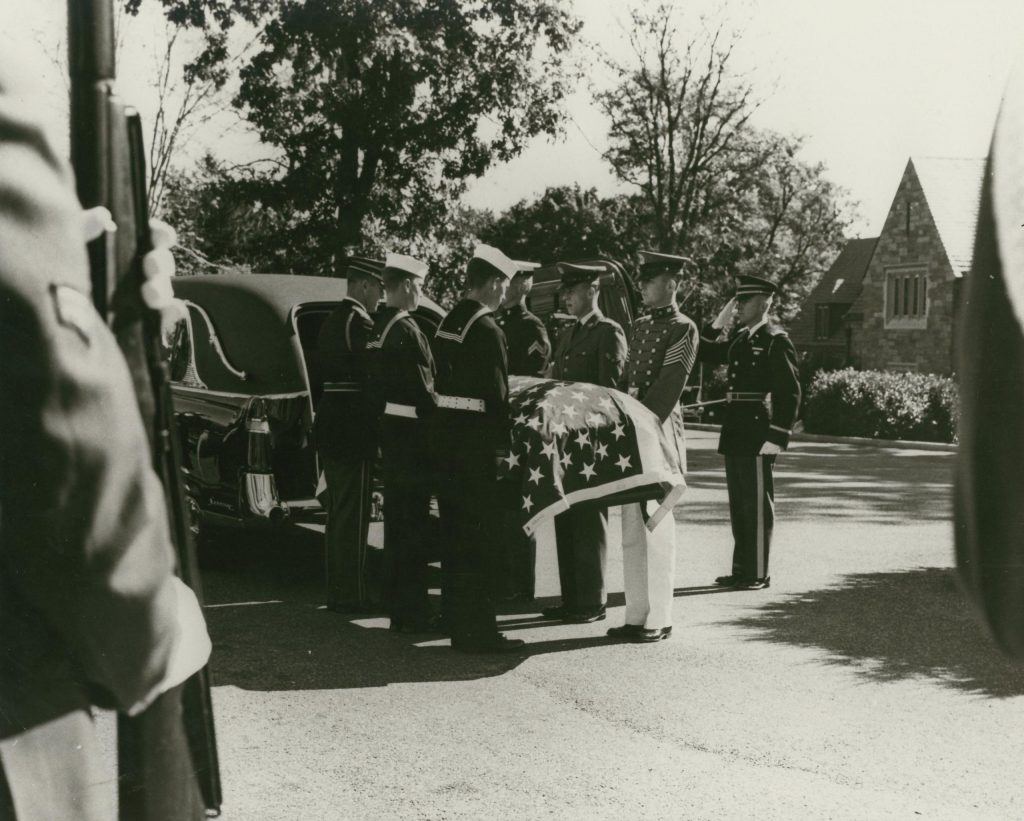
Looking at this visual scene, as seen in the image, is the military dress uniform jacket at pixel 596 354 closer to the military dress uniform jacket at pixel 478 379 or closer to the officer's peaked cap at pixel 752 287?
the military dress uniform jacket at pixel 478 379

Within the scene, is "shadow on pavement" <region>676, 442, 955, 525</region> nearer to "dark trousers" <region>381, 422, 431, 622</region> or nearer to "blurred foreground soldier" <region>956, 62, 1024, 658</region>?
"dark trousers" <region>381, 422, 431, 622</region>

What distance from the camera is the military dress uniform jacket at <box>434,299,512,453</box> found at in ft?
19.4

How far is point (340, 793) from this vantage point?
13.3 ft

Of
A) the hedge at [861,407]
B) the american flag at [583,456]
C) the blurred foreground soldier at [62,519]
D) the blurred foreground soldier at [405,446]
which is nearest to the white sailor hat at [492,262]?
the blurred foreground soldier at [405,446]

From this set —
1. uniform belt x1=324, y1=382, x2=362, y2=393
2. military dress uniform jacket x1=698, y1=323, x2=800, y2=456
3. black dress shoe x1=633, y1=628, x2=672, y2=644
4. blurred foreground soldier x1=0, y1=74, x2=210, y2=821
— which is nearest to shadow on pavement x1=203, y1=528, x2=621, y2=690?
black dress shoe x1=633, y1=628, x2=672, y2=644

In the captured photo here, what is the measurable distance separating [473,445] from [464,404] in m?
0.20

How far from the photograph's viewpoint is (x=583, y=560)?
685 cm

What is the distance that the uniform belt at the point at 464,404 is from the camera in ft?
19.5

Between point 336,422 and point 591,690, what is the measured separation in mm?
2328

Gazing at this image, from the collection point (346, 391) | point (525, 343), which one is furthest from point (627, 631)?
point (525, 343)

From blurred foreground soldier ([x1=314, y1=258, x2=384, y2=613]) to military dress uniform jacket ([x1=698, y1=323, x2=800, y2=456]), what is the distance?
244 centimetres

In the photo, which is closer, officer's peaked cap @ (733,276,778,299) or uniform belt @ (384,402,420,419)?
uniform belt @ (384,402,420,419)

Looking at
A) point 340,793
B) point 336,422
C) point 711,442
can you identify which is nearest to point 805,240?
point 711,442

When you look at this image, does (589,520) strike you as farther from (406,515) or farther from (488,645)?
(488,645)
